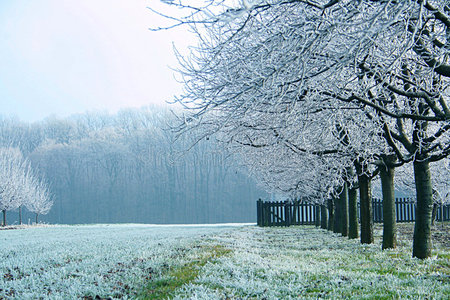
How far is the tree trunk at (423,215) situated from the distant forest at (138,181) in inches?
2020

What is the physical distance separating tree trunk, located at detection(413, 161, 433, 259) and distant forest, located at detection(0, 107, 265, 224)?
168 ft

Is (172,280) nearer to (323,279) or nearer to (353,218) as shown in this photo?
(323,279)

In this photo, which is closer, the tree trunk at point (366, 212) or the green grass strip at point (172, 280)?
the green grass strip at point (172, 280)

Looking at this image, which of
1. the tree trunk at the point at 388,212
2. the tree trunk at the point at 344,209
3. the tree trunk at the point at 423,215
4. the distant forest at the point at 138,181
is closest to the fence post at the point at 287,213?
the tree trunk at the point at 344,209

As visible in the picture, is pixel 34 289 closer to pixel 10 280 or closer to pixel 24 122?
pixel 10 280

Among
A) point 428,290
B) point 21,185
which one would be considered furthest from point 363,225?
Result: point 21,185

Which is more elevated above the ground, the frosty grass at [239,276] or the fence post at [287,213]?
the frosty grass at [239,276]

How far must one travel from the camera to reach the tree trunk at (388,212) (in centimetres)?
Answer: 1160

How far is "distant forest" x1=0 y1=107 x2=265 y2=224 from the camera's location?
6331 cm

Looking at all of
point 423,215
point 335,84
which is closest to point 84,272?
point 335,84

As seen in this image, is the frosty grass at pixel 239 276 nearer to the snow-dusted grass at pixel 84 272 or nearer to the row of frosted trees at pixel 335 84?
the snow-dusted grass at pixel 84 272

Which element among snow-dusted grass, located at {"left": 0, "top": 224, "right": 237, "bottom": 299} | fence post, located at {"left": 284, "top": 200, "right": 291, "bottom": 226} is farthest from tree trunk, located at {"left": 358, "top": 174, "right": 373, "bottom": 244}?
fence post, located at {"left": 284, "top": 200, "right": 291, "bottom": 226}

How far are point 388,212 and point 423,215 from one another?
231 cm

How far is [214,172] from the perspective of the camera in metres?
65.4
